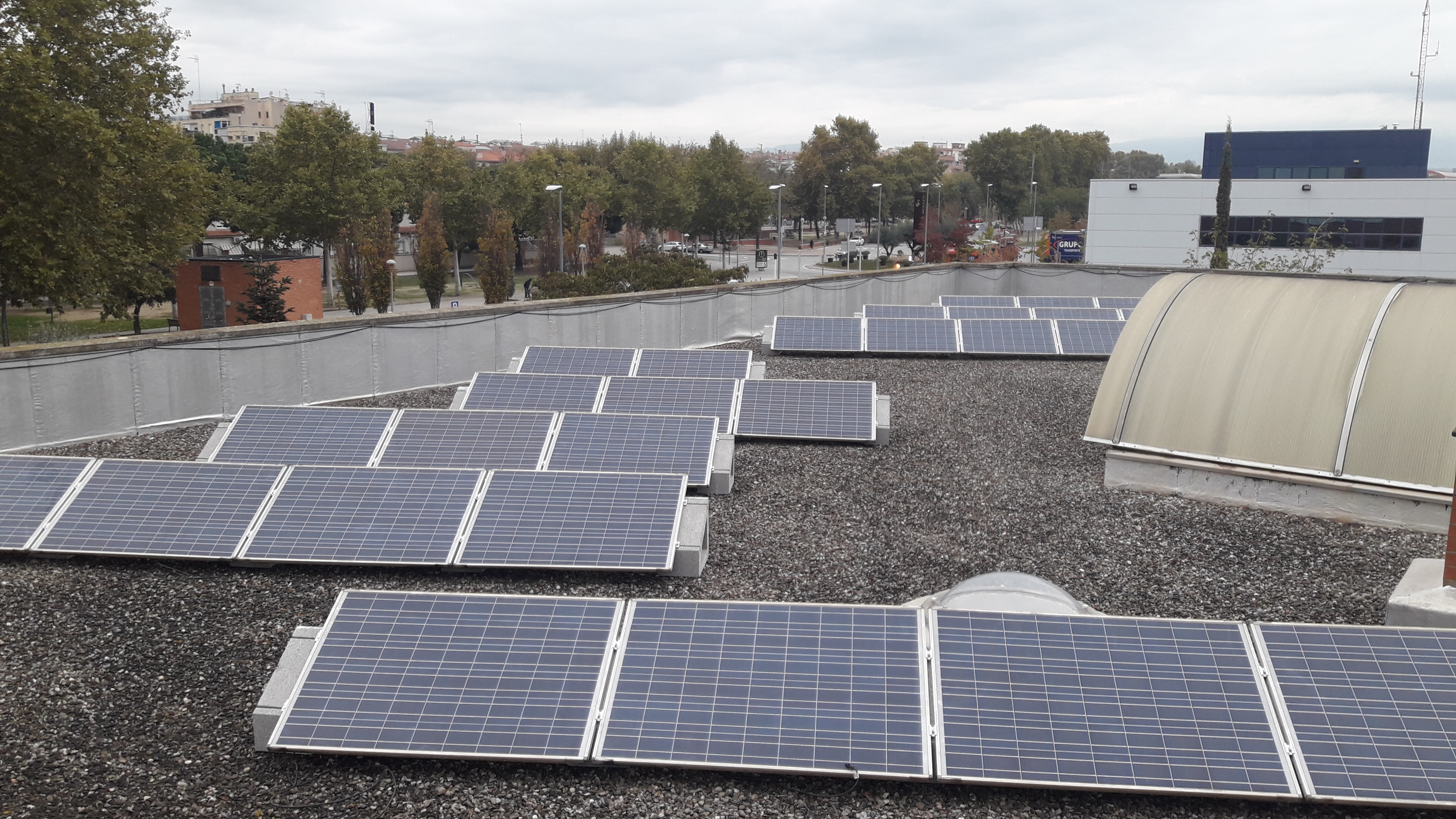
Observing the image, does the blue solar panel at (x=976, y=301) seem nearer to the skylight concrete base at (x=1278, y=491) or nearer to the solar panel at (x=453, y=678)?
the skylight concrete base at (x=1278, y=491)

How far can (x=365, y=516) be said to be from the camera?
36.7ft

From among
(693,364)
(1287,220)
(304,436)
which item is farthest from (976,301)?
(1287,220)

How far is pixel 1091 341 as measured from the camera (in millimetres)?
24812

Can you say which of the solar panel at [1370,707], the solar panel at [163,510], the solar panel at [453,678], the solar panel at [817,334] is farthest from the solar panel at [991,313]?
the solar panel at [453,678]

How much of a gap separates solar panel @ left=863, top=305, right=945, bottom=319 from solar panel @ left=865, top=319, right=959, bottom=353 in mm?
1054

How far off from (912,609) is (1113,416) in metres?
8.14

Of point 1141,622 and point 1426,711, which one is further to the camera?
point 1141,622

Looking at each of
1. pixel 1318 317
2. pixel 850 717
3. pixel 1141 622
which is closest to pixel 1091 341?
pixel 1318 317

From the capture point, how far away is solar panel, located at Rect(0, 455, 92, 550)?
11.1 metres

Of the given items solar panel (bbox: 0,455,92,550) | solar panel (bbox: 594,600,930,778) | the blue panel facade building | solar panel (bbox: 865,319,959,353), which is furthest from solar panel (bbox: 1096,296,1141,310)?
the blue panel facade building

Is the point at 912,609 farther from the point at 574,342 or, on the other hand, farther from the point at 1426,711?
the point at 574,342

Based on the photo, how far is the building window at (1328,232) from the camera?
58.4 m

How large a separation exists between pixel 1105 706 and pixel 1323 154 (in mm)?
77356

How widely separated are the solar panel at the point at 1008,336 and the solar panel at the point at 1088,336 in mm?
309
